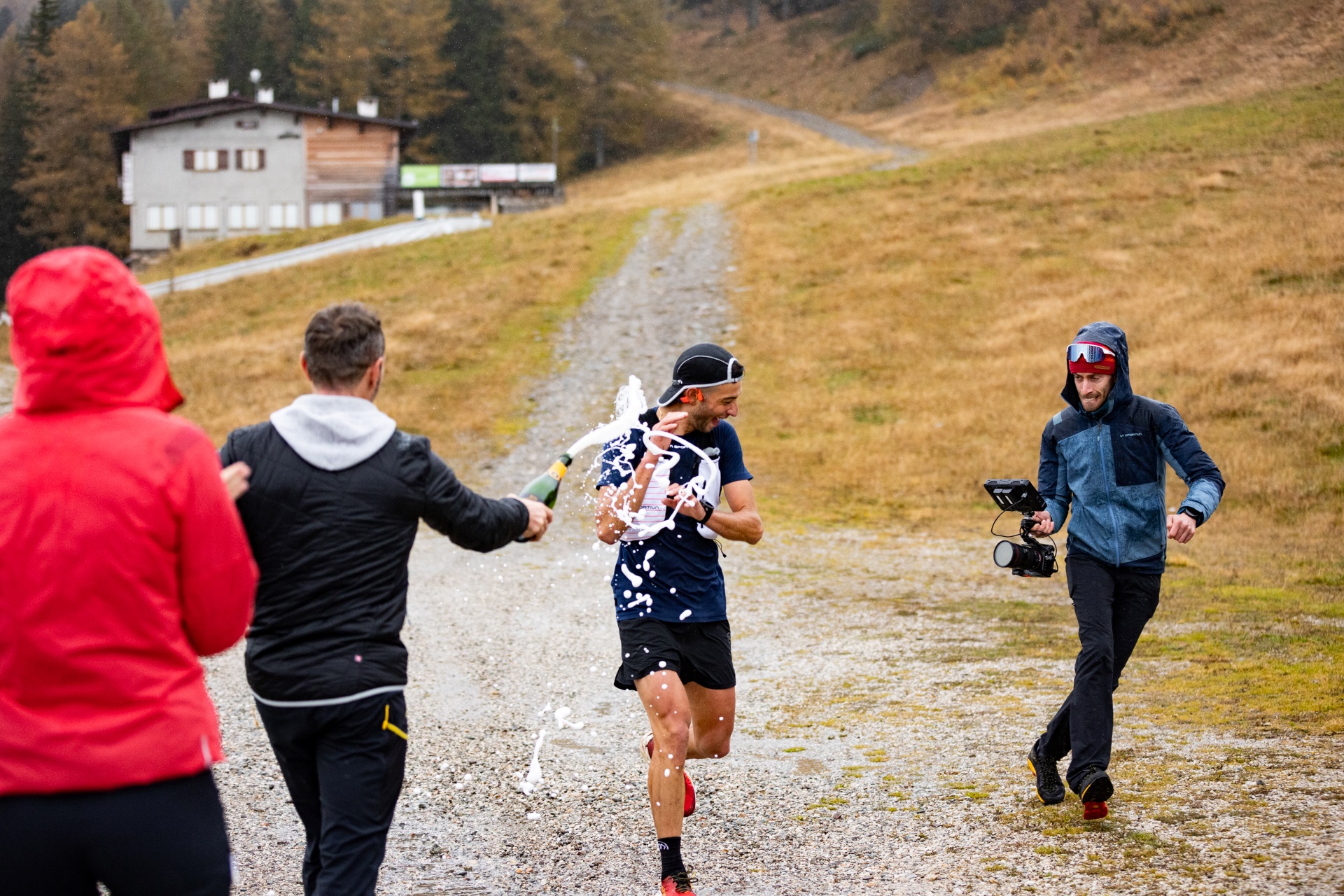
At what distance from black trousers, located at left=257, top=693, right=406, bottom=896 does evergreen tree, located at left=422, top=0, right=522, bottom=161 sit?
72.5m

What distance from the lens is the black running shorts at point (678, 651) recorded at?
200 inches

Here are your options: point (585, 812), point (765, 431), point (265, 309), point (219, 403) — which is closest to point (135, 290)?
point (585, 812)

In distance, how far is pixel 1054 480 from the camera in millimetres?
6125

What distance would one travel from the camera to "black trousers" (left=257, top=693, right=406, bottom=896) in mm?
3561

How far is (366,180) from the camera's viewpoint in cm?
6191

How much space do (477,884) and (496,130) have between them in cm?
7179

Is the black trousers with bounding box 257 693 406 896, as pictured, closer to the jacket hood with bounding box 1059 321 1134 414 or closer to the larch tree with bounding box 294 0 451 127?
the jacket hood with bounding box 1059 321 1134 414

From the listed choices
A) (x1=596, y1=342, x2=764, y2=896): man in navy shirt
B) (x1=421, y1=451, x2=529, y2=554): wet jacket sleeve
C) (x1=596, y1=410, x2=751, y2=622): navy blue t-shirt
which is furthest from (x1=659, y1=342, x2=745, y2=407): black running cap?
(x1=421, y1=451, x2=529, y2=554): wet jacket sleeve

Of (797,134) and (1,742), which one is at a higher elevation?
(797,134)

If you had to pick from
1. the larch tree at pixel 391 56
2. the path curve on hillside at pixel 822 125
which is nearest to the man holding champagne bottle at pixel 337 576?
the path curve on hillside at pixel 822 125

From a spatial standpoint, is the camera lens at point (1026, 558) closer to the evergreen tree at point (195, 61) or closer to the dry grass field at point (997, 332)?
the dry grass field at point (997, 332)

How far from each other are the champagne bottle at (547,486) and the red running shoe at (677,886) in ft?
5.48

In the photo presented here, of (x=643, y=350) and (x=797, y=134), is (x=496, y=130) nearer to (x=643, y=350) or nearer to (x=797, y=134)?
(x=797, y=134)

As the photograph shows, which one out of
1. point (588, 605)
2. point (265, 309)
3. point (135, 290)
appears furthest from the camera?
Answer: point (265, 309)
